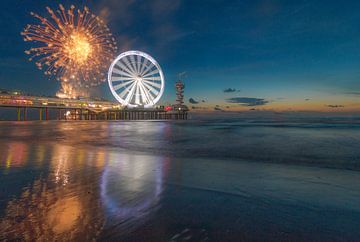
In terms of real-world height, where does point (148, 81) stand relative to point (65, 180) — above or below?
above

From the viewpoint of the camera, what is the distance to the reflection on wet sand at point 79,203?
2766mm

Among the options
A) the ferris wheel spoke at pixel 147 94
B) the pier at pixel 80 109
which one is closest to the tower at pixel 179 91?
the pier at pixel 80 109

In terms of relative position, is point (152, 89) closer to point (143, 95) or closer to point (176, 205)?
point (143, 95)

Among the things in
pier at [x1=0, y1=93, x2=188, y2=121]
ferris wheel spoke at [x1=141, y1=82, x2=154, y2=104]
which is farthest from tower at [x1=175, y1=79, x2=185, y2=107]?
ferris wheel spoke at [x1=141, y1=82, x2=154, y2=104]

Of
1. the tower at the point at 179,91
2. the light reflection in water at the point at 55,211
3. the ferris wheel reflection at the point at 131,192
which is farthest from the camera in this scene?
the tower at the point at 179,91

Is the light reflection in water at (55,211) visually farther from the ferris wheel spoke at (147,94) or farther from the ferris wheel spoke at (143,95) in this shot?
the ferris wheel spoke at (147,94)

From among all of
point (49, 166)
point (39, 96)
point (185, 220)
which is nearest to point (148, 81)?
point (39, 96)

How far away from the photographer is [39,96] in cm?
7738

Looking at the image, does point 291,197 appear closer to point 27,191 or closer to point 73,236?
point 73,236

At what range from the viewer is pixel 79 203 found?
3713 millimetres

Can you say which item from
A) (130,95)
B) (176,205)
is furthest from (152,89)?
(176,205)

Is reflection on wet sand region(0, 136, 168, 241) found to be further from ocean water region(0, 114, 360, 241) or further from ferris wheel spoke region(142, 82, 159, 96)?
ferris wheel spoke region(142, 82, 159, 96)

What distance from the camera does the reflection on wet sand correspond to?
277cm

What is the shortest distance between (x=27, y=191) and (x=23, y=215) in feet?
4.52
